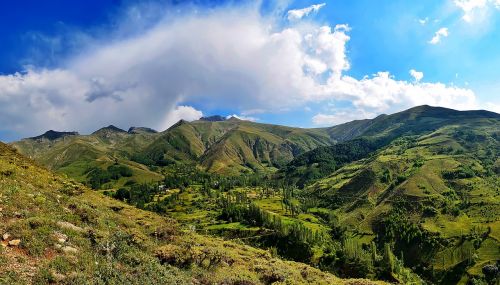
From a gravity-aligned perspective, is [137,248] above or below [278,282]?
above

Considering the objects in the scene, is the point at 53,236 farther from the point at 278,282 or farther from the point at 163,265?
the point at 278,282

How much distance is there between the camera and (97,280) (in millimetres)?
29188

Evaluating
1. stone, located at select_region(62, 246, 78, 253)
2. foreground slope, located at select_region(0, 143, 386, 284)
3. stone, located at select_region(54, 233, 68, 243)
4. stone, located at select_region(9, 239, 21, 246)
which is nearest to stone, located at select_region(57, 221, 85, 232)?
foreground slope, located at select_region(0, 143, 386, 284)

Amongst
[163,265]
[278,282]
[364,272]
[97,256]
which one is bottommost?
[364,272]

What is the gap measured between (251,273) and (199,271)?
845 cm

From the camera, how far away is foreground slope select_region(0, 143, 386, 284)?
29.2 m

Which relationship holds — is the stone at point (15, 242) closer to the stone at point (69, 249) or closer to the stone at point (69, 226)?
the stone at point (69, 249)

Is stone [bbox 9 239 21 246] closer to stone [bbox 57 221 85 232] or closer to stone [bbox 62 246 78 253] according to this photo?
stone [bbox 62 246 78 253]

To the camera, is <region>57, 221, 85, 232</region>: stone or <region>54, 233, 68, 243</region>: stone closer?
<region>54, 233, 68, 243</region>: stone

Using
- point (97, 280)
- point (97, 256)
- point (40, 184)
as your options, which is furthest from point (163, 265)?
point (40, 184)

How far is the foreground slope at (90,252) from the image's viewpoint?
1150 inches

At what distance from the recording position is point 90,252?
3406 cm

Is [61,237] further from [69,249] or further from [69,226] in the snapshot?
[69,226]

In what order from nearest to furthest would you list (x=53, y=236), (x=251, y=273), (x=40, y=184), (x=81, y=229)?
(x=53, y=236)
(x=81, y=229)
(x=251, y=273)
(x=40, y=184)
